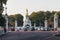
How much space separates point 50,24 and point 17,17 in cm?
3873

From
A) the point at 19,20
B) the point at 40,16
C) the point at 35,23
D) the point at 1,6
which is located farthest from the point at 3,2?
the point at 19,20

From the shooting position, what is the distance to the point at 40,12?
137875mm

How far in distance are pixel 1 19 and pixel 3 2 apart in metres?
3.46

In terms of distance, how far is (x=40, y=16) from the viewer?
132m

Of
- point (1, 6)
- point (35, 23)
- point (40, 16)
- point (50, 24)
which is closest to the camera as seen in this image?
point (1, 6)

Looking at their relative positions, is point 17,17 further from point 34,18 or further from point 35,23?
point 35,23

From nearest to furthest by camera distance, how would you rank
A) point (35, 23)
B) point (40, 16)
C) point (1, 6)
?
point (1, 6) < point (35, 23) < point (40, 16)

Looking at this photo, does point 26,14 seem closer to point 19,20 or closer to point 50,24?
point 50,24

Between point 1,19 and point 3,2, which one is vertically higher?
point 3,2

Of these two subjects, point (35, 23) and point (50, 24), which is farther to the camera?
point (35, 23)

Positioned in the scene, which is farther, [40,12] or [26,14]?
[40,12]

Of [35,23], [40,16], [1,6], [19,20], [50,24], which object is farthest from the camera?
[19,20]

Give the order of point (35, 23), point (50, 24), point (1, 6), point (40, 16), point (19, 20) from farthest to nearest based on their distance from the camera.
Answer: point (19, 20) < point (40, 16) < point (35, 23) < point (50, 24) < point (1, 6)

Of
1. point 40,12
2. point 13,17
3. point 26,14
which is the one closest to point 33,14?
point 40,12
